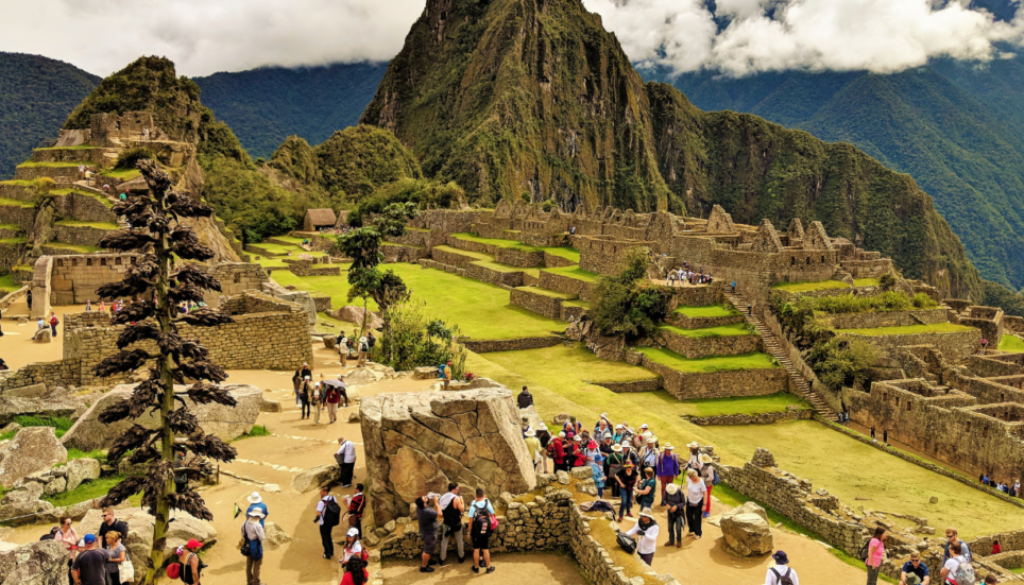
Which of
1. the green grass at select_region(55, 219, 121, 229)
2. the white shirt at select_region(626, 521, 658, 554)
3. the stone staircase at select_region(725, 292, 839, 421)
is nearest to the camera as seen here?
the white shirt at select_region(626, 521, 658, 554)

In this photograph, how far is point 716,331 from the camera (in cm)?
3581

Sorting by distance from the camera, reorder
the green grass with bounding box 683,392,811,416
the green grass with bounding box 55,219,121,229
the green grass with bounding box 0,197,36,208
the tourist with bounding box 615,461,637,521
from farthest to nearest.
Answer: the green grass with bounding box 683,392,811,416, the green grass with bounding box 0,197,36,208, the green grass with bounding box 55,219,121,229, the tourist with bounding box 615,461,637,521

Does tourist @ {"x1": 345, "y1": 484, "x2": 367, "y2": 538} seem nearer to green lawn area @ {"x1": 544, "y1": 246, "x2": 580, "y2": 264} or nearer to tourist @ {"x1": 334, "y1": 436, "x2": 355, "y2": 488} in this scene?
tourist @ {"x1": 334, "y1": 436, "x2": 355, "y2": 488}

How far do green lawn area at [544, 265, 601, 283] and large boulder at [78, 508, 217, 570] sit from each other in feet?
113

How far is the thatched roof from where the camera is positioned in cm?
7275

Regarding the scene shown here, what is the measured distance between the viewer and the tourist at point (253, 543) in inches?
363

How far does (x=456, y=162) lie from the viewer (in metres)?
175

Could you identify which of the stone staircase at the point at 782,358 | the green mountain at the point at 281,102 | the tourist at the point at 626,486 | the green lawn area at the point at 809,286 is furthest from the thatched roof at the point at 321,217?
the tourist at the point at 626,486

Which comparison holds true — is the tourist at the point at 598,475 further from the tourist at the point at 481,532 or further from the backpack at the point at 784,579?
the backpack at the point at 784,579

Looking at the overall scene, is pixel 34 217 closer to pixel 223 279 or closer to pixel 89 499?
pixel 223 279

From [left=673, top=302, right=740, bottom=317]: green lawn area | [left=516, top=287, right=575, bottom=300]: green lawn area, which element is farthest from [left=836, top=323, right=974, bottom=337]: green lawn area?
[left=516, top=287, right=575, bottom=300]: green lawn area

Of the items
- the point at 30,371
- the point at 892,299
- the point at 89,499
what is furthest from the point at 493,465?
the point at 892,299

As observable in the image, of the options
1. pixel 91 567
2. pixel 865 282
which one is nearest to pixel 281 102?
pixel 865 282

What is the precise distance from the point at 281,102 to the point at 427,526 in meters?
150
